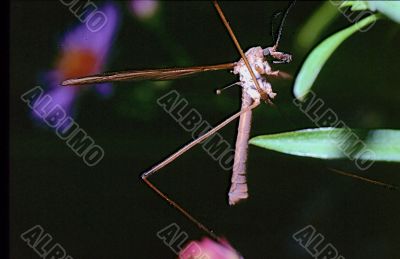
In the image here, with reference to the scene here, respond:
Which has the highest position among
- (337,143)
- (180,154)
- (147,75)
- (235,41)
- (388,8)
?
(147,75)

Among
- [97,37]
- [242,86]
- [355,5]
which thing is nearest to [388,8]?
[355,5]

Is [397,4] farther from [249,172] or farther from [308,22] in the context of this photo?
[249,172]

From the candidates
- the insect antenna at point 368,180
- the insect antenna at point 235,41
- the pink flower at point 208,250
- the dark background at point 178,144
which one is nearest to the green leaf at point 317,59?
the dark background at point 178,144

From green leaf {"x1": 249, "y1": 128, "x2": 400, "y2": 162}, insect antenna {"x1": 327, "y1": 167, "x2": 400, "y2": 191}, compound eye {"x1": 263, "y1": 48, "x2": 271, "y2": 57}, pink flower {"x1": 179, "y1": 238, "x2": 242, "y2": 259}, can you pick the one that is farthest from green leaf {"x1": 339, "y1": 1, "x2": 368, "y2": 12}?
pink flower {"x1": 179, "y1": 238, "x2": 242, "y2": 259}

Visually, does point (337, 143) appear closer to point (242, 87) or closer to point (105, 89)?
point (242, 87)

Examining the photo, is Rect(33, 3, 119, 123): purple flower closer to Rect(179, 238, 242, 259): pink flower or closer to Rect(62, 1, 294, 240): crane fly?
Rect(62, 1, 294, 240): crane fly

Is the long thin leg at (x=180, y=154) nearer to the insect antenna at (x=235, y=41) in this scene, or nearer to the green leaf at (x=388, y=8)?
the insect antenna at (x=235, y=41)
